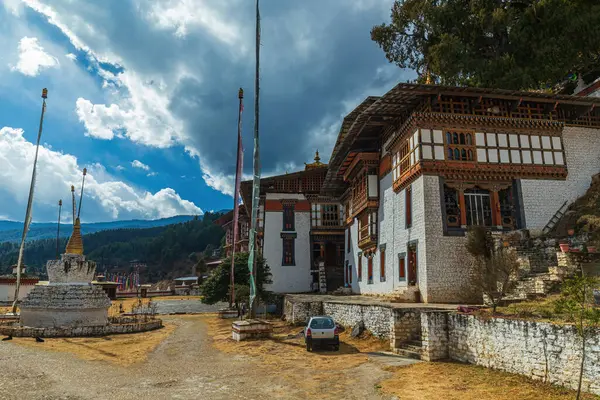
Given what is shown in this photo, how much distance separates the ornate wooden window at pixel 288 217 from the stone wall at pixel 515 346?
98.5 feet

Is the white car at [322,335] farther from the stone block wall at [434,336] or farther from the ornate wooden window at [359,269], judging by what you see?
the ornate wooden window at [359,269]

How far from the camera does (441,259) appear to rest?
2175 cm

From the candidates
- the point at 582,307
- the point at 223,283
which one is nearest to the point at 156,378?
the point at 582,307

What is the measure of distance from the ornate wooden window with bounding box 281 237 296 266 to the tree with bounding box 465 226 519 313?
77.7 feet

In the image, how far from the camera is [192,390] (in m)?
11.1

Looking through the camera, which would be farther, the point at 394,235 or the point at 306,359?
the point at 394,235

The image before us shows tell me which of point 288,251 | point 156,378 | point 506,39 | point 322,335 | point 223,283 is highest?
point 506,39

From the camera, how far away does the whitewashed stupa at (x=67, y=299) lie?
22.7m

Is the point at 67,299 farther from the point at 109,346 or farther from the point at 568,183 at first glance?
the point at 568,183

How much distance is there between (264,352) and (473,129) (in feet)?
52.8

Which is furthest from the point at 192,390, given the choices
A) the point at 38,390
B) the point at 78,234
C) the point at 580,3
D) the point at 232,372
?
the point at 580,3

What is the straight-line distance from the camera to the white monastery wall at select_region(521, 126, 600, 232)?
23219 mm

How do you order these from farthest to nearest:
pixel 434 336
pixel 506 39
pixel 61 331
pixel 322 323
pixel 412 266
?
pixel 506 39 → pixel 412 266 → pixel 61 331 → pixel 322 323 → pixel 434 336

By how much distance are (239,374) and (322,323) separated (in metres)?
4.73
